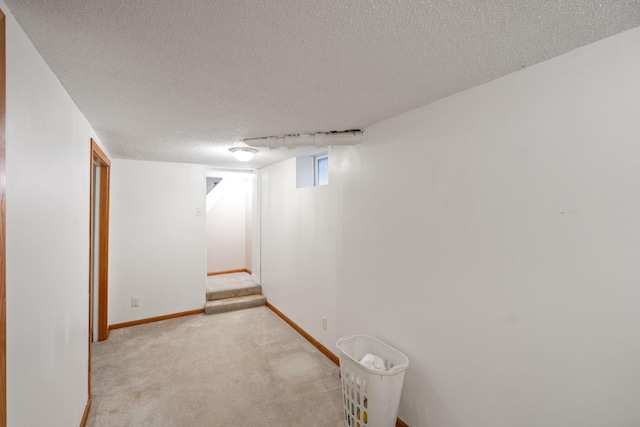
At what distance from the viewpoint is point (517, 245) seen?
1.37 metres

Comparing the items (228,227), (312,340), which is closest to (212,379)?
(312,340)

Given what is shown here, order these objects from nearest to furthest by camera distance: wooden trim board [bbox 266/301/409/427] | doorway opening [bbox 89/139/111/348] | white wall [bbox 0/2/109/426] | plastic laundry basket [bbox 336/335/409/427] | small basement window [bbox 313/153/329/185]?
white wall [bbox 0/2/109/426] → plastic laundry basket [bbox 336/335/409/427] → wooden trim board [bbox 266/301/409/427] → doorway opening [bbox 89/139/111/348] → small basement window [bbox 313/153/329/185]

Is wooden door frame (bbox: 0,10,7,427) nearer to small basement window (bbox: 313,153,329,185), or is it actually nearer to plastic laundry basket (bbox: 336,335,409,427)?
plastic laundry basket (bbox: 336,335,409,427)

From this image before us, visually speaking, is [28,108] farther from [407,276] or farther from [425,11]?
[407,276]

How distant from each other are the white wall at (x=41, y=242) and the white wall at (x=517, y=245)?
1.94 m

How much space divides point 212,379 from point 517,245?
8.64ft

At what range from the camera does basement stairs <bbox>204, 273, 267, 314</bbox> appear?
13.8ft

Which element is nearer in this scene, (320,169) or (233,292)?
(320,169)

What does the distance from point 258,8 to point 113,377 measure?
320cm

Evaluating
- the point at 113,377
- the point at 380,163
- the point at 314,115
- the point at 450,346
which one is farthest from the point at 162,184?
the point at 450,346

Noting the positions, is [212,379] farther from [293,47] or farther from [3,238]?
[293,47]

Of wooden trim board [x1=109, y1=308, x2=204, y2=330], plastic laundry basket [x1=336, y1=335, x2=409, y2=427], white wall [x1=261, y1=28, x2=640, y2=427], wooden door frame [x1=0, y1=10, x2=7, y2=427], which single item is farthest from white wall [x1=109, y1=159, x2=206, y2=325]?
wooden door frame [x1=0, y1=10, x2=7, y2=427]

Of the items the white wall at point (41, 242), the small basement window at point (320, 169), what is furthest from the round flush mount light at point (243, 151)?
the white wall at point (41, 242)

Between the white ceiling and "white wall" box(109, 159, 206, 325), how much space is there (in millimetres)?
2102
